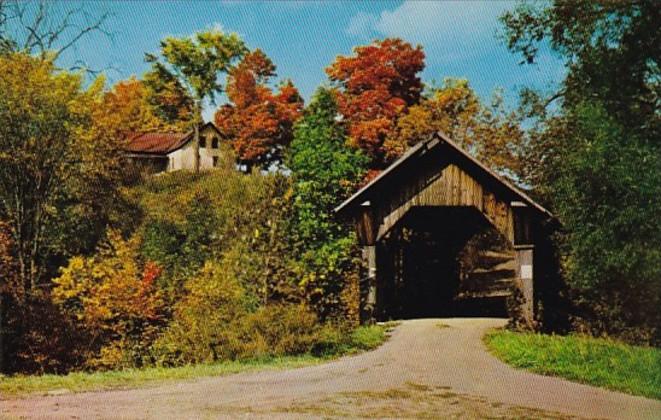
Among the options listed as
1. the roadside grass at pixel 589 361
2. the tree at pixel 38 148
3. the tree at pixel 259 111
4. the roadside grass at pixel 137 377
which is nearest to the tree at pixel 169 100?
the tree at pixel 259 111

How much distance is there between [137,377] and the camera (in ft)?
39.2

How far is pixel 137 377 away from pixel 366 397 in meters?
4.34

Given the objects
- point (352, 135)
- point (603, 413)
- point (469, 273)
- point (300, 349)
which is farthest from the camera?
point (352, 135)

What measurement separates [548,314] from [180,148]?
3857 centimetres

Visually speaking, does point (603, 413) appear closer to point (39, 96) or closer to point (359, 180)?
point (359, 180)

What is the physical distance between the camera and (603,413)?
31.3ft

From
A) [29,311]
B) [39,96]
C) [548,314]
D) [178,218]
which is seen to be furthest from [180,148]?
[548,314]

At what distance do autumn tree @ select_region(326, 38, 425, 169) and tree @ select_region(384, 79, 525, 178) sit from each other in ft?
3.91

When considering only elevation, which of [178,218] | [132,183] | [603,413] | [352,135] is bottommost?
[603,413]

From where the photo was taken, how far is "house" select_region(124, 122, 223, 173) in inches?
2018

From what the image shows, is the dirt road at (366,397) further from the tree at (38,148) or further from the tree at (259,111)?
the tree at (259,111)

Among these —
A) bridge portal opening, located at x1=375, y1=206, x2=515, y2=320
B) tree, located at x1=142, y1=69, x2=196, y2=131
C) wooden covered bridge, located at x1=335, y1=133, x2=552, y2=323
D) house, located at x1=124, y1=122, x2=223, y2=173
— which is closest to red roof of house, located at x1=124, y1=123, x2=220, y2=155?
house, located at x1=124, y1=122, x2=223, y2=173

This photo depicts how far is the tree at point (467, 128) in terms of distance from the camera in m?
32.0

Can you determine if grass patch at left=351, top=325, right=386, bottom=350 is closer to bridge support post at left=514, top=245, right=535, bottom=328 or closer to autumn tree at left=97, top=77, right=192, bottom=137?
bridge support post at left=514, top=245, right=535, bottom=328
